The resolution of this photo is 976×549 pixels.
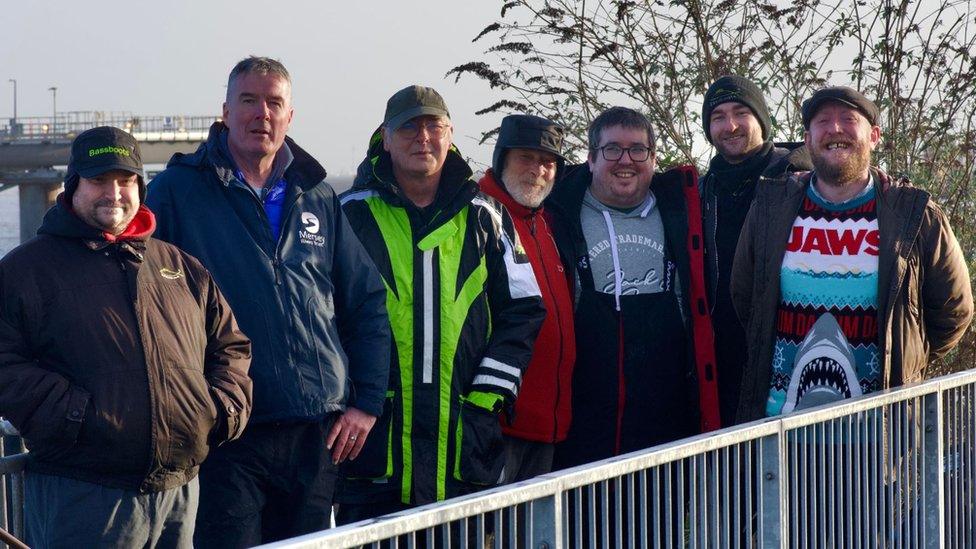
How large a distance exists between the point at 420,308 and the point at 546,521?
6.11 feet

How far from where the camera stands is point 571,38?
7156 millimetres

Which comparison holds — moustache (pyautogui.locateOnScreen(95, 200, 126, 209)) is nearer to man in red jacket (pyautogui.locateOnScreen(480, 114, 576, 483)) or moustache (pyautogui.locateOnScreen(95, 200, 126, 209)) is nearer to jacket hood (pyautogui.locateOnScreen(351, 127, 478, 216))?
jacket hood (pyautogui.locateOnScreen(351, 127, 478, 216))

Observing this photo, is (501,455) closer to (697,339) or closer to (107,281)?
(697,339)

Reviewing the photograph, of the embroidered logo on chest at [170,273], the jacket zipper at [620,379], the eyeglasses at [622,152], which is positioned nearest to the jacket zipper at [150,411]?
the embroidered logo on chest at [170,273]

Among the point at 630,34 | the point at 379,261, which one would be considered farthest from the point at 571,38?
the point at 379,261

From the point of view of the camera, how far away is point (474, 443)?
464 cm

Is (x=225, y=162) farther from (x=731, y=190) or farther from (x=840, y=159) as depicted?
(x=840, y=159)

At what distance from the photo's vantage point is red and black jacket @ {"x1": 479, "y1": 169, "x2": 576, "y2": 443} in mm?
4949

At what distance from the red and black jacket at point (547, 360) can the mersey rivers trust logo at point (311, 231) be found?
2.87 feet

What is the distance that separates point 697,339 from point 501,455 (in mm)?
942

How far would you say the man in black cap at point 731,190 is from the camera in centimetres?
535

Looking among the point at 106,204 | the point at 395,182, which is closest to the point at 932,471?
the point at 395,182

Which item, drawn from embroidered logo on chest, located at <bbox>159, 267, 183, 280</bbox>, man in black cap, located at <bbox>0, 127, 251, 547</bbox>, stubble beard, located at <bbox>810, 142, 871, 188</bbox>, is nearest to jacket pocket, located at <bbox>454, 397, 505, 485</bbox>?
man in black cap, located at <bbox>0, 127, 251, 547</bbox>

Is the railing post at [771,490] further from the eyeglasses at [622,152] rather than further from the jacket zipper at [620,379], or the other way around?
the eyeglasses at [622,152]
